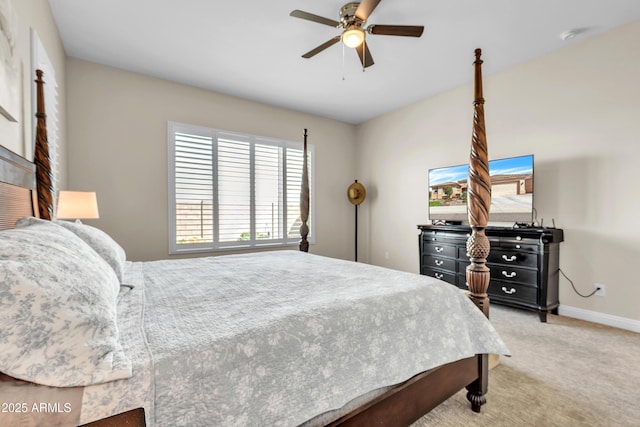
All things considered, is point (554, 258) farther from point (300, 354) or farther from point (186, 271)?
point (186, 271)

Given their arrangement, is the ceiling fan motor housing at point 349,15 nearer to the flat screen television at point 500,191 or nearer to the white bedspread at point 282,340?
the flat screen television at point 500,191

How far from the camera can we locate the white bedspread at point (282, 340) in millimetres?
785

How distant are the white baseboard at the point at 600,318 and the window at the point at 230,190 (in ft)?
11.9

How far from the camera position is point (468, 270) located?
5.76 ft

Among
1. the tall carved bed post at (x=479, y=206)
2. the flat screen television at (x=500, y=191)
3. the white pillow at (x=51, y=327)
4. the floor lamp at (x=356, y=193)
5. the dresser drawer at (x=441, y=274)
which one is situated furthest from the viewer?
the floor lamp at (x=356, y=193)

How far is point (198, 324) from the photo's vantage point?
98 cm

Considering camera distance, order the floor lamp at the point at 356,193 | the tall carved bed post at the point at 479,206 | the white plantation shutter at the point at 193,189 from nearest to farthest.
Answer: the tall carved bed post at the point at 479,206 → the white plantation shutter at the point at 193,189 → the floor lamp at the point at 356,193

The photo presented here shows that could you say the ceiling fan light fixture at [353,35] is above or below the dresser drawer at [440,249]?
above

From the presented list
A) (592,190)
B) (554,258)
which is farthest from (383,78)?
(554,258)

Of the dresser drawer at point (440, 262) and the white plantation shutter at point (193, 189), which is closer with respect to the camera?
the dresser drawer at point (440, 262)

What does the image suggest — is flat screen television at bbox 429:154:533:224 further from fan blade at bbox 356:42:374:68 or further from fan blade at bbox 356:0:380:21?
A: fan blade at bbox 356:0:380:21

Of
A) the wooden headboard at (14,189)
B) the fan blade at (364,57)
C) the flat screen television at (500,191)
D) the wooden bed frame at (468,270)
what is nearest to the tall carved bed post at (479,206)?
the wooden bed frame at (468,270)

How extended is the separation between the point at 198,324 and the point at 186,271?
109 centimetres

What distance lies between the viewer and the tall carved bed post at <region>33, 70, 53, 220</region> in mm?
2051
